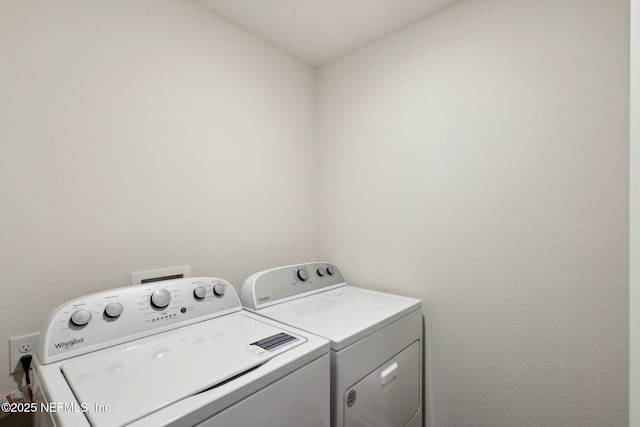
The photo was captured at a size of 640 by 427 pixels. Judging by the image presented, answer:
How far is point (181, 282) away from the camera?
1063mm

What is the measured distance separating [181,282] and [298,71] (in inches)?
54.2

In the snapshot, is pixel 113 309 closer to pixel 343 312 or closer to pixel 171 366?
pixel 171 366

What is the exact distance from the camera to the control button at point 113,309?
2.88ft

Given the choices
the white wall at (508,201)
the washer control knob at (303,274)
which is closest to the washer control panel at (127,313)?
the washer control knob at (303,274)

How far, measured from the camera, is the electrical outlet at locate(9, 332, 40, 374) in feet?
2.88

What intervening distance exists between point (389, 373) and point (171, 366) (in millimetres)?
750

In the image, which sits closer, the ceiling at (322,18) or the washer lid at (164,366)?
the washer lid at (164,366)

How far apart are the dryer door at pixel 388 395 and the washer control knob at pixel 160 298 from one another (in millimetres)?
658

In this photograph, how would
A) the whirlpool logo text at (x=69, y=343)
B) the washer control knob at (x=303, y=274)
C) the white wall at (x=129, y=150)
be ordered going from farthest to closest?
the washer control knob at (x=303, y=274) → the white wall at (x=129, y=150) → the whirlpool logo text at (x=69, y=343)

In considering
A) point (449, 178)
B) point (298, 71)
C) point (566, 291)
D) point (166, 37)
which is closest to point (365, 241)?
point (449, 178)

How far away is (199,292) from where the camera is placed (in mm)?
1074

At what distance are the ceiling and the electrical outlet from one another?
143cm

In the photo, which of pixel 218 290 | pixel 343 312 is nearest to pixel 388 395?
pixel 343 312

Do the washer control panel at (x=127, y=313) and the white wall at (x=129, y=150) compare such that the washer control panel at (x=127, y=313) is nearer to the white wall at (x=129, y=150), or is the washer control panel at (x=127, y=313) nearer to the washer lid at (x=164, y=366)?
the washer lid at (x=164, y=366)
